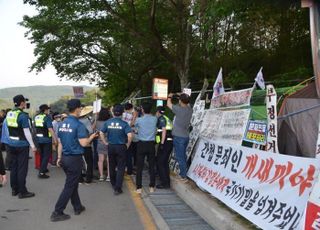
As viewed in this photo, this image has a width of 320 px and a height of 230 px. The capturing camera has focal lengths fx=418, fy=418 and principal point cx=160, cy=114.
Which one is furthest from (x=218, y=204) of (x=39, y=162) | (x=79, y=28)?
(x=79, y=28)

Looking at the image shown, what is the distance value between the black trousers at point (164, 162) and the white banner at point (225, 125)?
761 millimetres

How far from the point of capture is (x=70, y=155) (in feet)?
22.2

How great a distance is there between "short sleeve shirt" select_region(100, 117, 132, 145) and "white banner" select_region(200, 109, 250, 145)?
5.15 feet

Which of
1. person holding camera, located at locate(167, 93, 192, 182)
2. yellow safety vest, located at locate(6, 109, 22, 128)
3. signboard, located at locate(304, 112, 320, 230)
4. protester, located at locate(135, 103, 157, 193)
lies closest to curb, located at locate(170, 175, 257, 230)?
person holding camera, located at locate(167, 93, 192, 182)

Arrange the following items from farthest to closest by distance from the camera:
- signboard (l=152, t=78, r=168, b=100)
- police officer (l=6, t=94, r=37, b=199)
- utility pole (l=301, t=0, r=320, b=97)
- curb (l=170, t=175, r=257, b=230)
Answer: signboard (l=152, t=78, r=168, b=100) → police officer (l=6, t=94, r=37, b=199) → utility pole (l=301, t=0, r=320, b=97) → curb (l=170, t=175, r=257, b=230)

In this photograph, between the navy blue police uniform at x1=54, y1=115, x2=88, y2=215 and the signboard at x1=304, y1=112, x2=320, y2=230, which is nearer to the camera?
the signboard at x1=304, y1=112, x2=320, y2=230

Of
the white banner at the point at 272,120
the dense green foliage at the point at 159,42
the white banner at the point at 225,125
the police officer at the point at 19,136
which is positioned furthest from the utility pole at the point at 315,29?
the dense green foliage at the point at 159,42

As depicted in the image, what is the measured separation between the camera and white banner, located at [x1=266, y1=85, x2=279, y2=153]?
20.2ft

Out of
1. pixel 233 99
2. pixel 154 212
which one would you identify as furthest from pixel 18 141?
pixel 233 99

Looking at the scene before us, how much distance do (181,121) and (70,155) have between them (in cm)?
260

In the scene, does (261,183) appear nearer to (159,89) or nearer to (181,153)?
(181,153)

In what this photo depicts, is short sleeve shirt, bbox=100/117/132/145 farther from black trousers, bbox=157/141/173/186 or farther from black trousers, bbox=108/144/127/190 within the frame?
black trousers, bbox=157/141/173/186

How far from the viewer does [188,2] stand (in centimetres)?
2128

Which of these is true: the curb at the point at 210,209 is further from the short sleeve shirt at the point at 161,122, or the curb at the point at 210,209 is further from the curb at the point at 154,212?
the short sleeve shirt at the point at 161,122
